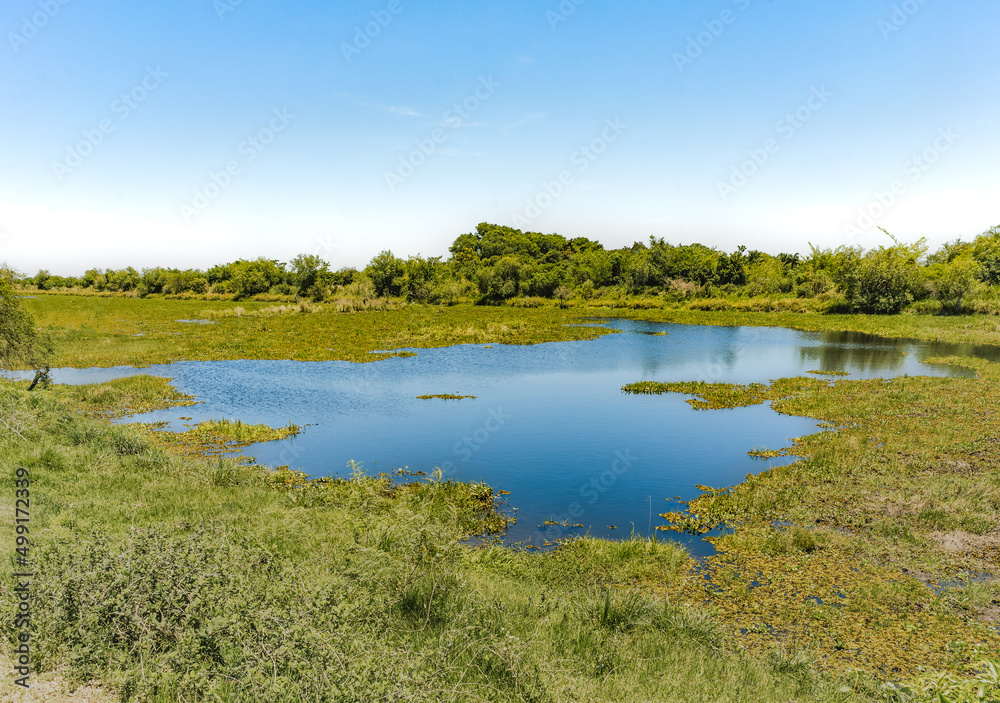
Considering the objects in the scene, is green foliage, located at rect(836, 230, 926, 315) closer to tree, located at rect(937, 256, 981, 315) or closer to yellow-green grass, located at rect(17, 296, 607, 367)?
tree, located at rect(937, 256, 981, 315)

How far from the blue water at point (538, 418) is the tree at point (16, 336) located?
6800 millimetres

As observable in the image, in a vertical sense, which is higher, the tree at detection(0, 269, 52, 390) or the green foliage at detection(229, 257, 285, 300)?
the green foliage at detection(229, 257, 285, 300)

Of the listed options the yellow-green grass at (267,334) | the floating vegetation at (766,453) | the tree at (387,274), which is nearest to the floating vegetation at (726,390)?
the floating vegetation at (766,453)

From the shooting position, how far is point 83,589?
6.82m

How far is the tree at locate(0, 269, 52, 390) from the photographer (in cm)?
2245

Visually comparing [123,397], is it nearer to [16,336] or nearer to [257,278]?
[16,336]

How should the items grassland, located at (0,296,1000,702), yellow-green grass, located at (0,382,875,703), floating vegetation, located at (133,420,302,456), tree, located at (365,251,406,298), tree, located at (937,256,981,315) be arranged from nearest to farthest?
yellow-green grass, located at (0,382,875,703), grassland, located at (0,296,1000,702), floating vegetation, located at (133,420,302,456), tree, located at (937,256,981,315), tree, located at (365,251,406,298)

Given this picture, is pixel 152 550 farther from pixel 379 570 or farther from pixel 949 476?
pixel 949 476

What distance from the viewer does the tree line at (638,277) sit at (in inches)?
2751

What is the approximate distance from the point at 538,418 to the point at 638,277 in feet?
283

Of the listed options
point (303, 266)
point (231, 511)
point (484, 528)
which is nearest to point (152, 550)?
point (231, 511)

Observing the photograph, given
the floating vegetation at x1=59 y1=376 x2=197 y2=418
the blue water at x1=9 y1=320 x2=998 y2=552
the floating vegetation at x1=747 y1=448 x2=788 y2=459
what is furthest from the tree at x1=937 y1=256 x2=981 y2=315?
the floating vegetation at x1=59 y1=376 x2=197 y2=418

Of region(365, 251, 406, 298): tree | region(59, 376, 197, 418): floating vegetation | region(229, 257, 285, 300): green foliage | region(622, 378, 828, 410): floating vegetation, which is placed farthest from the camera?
region(229, 257, 285, 300): green foliage

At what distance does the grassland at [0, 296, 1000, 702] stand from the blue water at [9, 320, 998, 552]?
6.05 ft
